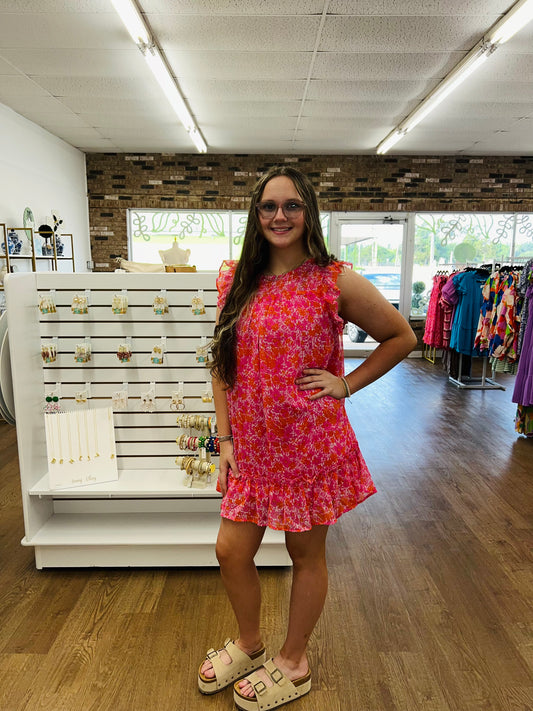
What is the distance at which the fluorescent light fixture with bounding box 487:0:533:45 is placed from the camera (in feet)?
10.9

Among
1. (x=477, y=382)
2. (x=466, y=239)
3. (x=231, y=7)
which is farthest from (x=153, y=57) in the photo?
(x=466, y=239)

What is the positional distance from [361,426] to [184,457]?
2.62 meters

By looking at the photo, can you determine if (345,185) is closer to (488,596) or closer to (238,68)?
(238,68)

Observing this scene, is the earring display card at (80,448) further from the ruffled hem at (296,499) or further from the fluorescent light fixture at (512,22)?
the fluorescent light fixture at (512,22)

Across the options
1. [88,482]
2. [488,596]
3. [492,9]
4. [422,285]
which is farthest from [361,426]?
[422,285]

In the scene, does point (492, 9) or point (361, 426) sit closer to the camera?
point (492, 9)

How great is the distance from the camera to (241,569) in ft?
5.10

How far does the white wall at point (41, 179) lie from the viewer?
5.62 metres

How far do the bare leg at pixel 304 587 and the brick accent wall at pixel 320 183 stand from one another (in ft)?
24.0

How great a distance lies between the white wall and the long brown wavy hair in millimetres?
5017

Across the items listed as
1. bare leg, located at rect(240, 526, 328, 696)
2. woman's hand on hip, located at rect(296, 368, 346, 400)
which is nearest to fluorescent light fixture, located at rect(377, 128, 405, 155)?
woman's hand on hip, located at rect(296, 368, 346, 400)

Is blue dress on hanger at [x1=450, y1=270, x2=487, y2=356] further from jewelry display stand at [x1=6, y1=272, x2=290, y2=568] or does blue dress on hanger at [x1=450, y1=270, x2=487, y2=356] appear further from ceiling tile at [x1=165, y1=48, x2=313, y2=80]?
jewelry display stand at [x1=6, y1=272, x2=290, y2=568]

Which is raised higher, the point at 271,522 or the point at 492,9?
the point at 492,9

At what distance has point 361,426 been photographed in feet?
15.2
